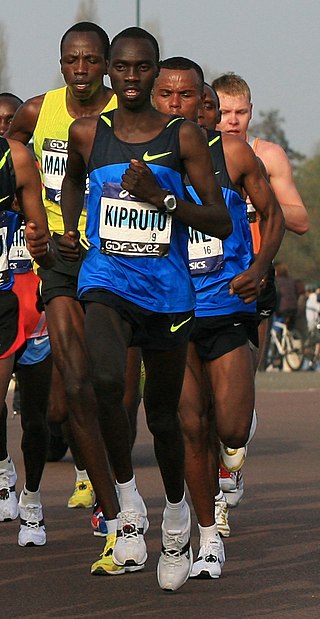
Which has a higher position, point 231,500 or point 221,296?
Answer: point 221,296

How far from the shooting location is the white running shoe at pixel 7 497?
9195 millimetres

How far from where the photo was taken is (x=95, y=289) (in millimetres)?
6770

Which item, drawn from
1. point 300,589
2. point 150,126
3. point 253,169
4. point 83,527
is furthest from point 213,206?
point 83,527

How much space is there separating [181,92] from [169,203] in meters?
1.27

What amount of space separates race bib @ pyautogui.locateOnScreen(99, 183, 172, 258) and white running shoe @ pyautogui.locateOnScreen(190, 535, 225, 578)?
129 centimetres

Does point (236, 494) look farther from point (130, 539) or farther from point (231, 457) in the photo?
point (130, 539)

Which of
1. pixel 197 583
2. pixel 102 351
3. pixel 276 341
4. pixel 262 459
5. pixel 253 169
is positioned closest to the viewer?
pixel 102 351

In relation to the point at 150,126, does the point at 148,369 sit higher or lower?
lower

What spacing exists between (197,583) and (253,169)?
1931 millimetres

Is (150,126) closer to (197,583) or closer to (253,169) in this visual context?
(253,169)

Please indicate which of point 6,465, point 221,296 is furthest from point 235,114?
point 6,465

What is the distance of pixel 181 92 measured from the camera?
303 inches

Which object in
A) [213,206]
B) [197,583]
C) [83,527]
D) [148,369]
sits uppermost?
[213,206]

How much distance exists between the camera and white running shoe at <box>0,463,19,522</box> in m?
9.20
